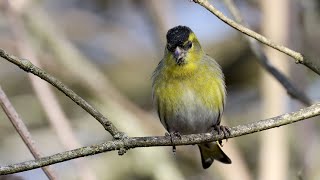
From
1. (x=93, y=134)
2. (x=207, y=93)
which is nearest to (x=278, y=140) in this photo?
(x=207, y=93)

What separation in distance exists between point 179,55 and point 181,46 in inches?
1.9

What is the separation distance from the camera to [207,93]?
3.45 meters

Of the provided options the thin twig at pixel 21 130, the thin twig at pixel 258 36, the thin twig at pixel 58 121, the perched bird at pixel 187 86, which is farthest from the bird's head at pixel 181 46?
the thin twig at pixel 21 130

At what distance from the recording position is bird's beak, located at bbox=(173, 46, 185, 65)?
3338 mm

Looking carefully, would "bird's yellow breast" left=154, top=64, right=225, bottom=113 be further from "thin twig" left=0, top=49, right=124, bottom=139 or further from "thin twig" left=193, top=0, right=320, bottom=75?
"thin twig" left=0, top=49, right=124, bottom=139

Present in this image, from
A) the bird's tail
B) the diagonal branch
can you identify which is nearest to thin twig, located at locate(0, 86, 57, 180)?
the diagonal branch

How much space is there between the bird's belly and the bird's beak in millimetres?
148

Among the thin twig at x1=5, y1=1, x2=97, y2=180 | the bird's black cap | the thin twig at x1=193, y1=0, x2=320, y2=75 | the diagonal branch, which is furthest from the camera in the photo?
the bird's black cap

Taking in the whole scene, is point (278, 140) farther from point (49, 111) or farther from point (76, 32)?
point (76, 32)

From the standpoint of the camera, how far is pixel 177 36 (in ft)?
10.8

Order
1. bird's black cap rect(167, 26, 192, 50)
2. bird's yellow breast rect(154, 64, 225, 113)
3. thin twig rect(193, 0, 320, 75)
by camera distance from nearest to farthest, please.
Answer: thin twig rect(193, 0, 320, 75), bird's black cap rect(167, 26, 192, 50), bird's yellow breast rect(154, 64, 225, 113)

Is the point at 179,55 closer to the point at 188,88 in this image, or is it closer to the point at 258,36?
the point at 188,88

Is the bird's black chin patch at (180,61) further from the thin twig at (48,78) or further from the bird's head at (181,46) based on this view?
the thin twig at (48,78)

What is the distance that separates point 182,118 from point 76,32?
87.0 inches
